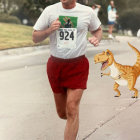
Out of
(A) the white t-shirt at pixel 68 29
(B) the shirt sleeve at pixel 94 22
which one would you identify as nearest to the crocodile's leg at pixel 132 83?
(B) the shirt sleeve at pixel 94 22

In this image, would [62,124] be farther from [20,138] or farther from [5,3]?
[5,3]

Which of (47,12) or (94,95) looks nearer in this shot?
(47,12)

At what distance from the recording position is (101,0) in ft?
92.4

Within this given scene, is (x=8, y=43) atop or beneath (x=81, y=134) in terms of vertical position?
beneath

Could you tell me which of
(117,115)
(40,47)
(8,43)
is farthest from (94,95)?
(8,43)

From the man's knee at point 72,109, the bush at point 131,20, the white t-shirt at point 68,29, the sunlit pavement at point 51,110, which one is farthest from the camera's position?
the bush at point 131,20

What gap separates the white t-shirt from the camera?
4.77 metres

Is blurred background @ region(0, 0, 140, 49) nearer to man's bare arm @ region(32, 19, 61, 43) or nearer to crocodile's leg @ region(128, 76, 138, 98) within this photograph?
crocodile's leg @ region(128, 76, 138, 98)

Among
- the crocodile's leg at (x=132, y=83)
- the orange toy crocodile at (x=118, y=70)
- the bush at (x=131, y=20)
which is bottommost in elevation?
the bush at (x=131, y=20)

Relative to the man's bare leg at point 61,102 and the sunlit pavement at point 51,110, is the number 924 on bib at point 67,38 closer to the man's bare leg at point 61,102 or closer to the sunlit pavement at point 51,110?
the man's bare leg at point 61,102

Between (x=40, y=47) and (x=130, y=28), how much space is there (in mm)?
20188

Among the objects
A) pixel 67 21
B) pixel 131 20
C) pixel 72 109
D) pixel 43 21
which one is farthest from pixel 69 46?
pixel 131 20

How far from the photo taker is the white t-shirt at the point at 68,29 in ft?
15.7

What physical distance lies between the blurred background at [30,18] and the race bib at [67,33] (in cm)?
1388
